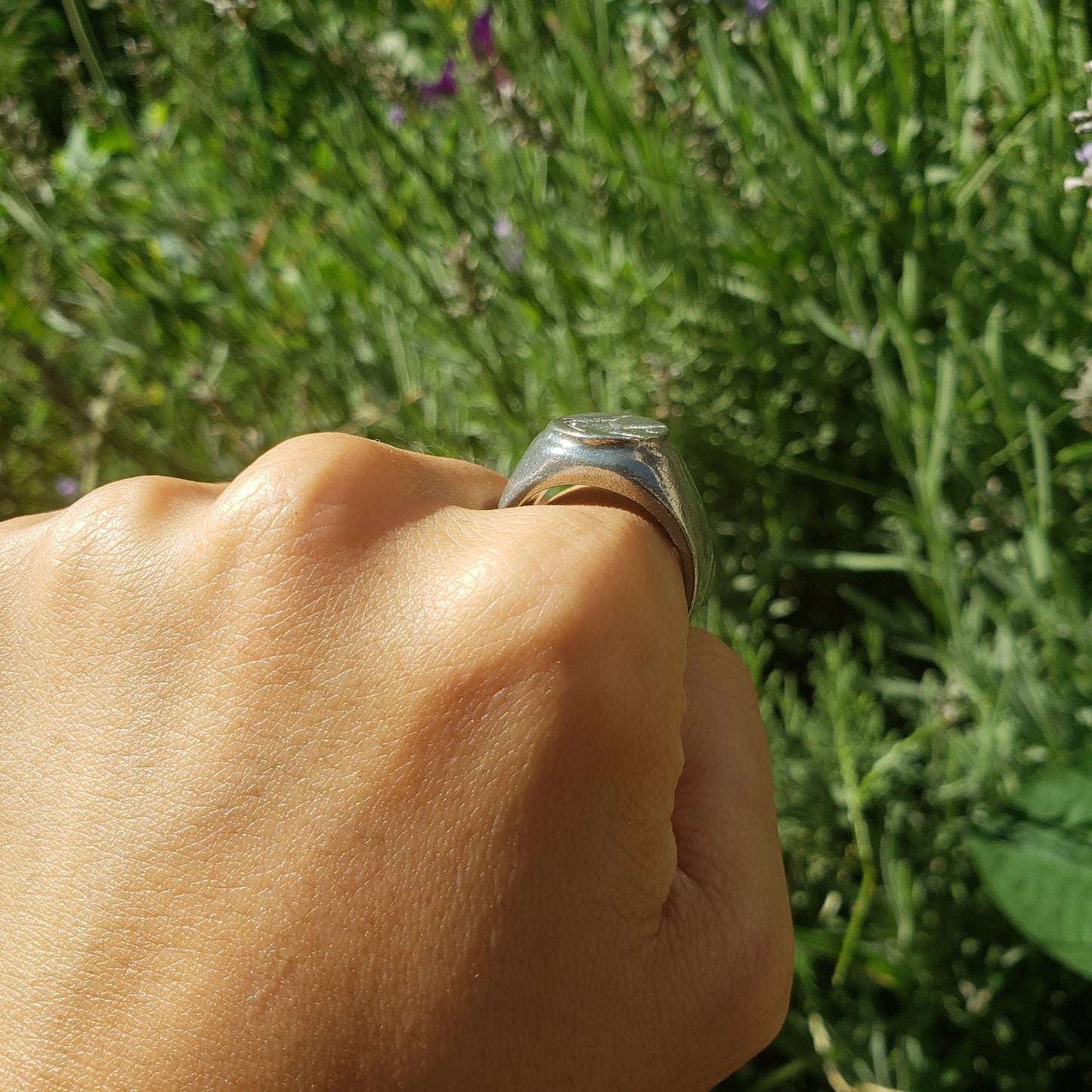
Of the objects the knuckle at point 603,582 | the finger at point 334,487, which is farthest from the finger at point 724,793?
the finger at point 334,487

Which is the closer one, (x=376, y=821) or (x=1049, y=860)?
(x=376, y=821)

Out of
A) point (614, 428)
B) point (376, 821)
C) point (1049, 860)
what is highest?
point (614, 428)

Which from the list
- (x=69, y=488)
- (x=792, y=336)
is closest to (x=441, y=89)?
(x=792, y=336)

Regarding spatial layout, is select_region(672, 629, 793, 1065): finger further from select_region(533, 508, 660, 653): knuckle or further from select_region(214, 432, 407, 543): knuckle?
select_region(214, 432, 407, 543): knuckle

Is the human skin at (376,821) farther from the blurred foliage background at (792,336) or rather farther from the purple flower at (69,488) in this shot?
the purple flower at (69,488)

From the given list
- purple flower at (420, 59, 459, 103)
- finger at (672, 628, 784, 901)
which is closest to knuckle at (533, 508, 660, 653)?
finger at (672, 628, 784, 901)

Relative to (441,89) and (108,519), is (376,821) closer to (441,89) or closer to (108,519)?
(108,519)

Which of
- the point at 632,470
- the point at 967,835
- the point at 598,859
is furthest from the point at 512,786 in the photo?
the point at 967,835
